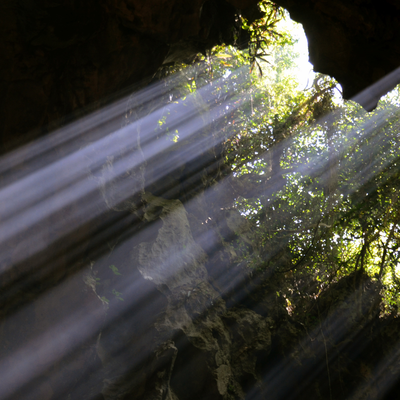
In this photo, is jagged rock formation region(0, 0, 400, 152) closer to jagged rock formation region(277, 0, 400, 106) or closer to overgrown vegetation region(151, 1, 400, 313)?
jagged rock formation region(277, 0, 400, 106)

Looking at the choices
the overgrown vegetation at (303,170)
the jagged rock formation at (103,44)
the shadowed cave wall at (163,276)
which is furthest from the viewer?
the overgrown vegetation at (303,170)

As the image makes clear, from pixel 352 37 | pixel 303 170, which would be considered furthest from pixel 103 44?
pixel 303 170

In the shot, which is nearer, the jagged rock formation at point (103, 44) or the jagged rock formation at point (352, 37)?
the jagged rock formation at point (352, 37)

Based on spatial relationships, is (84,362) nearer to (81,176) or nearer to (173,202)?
(81,176)

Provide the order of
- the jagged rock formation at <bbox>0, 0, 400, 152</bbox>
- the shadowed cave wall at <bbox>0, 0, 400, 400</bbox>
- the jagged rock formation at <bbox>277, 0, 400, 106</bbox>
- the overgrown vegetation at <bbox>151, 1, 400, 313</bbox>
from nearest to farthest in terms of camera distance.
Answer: the jagged rock formation at <bbox>277, 0, 400, 106</bbox>, the jagged rock formation at <bbox>0, 0, 400, 152</bbox>, the shadowed cave wall at <bbox>0, 0, 400, 400</bbox>, the overgrown vegetation at <bbox>151, 1, 400, 313</bbox>

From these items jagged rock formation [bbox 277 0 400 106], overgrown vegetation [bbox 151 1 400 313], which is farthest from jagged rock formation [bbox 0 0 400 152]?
overgrown vegetation [bbox 151 1 400 313]

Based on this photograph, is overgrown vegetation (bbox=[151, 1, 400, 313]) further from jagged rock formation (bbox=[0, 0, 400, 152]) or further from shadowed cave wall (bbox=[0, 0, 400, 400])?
jagged rock formation (bbox=[0, 0, 400, 152])

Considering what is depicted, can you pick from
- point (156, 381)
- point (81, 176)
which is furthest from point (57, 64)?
point (156, 381)

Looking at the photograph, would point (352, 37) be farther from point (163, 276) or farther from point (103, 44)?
point (163, 276)

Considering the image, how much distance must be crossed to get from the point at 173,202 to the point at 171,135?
251cm

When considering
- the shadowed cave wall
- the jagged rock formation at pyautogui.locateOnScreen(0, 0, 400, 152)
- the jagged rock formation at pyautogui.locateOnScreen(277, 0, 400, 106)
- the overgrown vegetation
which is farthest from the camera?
the overgrown vegetation

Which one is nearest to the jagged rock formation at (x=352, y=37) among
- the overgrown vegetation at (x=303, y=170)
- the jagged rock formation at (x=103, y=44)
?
the jagged rock formation at (x=103, y=44)

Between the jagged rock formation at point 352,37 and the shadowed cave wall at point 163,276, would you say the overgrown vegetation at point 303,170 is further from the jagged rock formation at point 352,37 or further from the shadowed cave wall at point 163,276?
the jagged rock formation at point 352,37

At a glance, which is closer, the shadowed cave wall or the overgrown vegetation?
the shadowed cave wall
